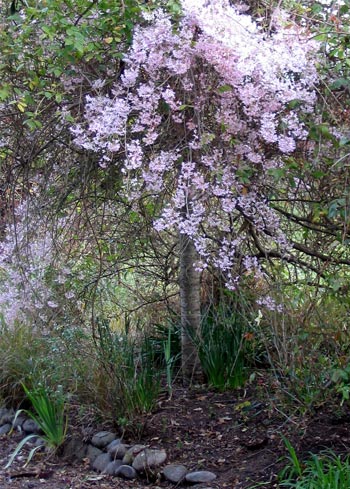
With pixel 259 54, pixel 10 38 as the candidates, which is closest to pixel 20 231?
pixel 10 38

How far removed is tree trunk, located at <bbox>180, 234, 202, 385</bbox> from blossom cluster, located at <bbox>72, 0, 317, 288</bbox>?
121cm

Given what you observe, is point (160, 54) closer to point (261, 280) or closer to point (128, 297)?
point (261, 280)

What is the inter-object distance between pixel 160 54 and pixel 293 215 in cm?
137

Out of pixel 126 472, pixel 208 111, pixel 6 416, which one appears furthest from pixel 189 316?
pixel 208 111

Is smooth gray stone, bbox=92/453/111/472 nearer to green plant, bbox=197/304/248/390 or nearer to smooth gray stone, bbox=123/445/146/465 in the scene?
smooth gray stone, bbox=123/445/146/465

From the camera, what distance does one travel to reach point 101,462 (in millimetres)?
4160

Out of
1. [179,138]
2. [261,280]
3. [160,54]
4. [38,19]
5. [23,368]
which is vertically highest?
[38,19]

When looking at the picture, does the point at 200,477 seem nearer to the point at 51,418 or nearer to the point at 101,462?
the point at 101,462

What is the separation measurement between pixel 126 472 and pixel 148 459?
0.16 metres

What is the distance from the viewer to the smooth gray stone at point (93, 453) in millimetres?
4246

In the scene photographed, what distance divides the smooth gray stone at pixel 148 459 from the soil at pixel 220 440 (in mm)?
70

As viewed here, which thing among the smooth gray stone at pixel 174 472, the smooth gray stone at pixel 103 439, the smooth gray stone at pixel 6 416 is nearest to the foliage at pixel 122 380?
the smooth gray stone at pixel 103 439

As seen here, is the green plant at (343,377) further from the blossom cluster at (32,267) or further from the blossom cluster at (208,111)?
the blossom cluster at (32,267)

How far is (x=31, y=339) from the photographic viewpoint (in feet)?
17.5
